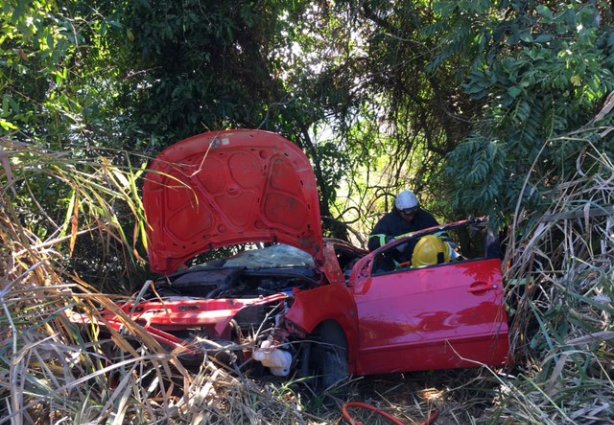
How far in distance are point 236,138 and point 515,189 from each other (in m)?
2.25

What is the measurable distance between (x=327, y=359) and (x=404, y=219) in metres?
2.73

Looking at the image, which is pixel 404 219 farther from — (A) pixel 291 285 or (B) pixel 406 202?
(A) pixel 291 285

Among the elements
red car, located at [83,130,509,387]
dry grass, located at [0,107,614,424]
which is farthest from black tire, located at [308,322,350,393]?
dry grass, located at [0,107,614,424]

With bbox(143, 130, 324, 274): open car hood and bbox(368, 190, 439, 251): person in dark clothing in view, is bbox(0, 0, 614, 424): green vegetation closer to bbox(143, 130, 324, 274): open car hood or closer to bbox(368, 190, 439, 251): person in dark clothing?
bbox(143, 130, 324, 274): open car hood

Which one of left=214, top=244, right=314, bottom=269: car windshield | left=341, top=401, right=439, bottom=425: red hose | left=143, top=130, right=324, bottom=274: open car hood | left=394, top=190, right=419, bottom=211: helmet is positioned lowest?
left=341, top=401, right=439, bottom=425: red hose

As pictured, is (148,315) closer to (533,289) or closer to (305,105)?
(533,289)

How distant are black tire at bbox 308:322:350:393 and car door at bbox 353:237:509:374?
30cm

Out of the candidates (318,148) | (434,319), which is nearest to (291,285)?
(434,319)

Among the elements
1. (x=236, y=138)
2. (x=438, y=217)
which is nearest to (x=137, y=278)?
(x=236, y=138)

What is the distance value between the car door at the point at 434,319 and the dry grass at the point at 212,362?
198mm

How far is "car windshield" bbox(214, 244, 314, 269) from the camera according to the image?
6.64 meters

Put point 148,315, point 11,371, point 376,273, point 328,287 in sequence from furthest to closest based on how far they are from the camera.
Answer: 1. point 376,273
2. point 328,287
3. point 148,315
4. point 11,371

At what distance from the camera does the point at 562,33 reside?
5887 mm

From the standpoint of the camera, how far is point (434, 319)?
19.1 ft
